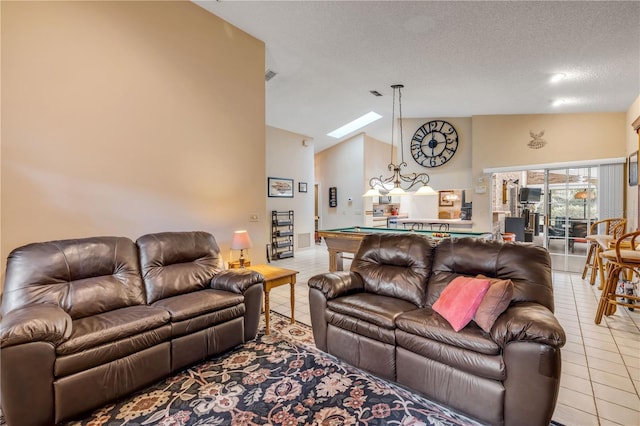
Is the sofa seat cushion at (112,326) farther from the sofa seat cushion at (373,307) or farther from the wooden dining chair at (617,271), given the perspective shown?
the wooden dining chair at (617,271)

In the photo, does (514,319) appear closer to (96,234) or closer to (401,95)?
(96,234)

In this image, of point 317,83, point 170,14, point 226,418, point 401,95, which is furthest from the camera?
point 401,95

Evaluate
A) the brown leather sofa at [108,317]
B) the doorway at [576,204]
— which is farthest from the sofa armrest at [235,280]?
the doorway at [576,204]

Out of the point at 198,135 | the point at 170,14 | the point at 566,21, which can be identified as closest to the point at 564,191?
the point at 566,21

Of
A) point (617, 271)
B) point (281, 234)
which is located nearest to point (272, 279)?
point (617, 271)

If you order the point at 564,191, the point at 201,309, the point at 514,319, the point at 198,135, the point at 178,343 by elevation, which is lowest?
the point at 178,343

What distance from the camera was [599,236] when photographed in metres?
4.25

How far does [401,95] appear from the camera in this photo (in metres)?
5.66

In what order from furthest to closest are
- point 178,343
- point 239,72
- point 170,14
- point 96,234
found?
1. point 239,72
2. point 170,14
3. point 96,234
4. point 178,343

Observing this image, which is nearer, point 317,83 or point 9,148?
point 9,148

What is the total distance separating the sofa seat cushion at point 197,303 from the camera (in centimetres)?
236

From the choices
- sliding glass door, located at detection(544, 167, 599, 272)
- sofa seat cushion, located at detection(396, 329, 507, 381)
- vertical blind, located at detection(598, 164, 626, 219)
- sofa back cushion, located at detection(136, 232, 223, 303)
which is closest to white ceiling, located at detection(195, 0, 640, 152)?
vertical blind, located at detection(598, 164, 626, 219)

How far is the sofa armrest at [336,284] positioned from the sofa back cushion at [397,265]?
0.12 meters

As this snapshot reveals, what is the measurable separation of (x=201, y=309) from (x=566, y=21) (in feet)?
14.2
